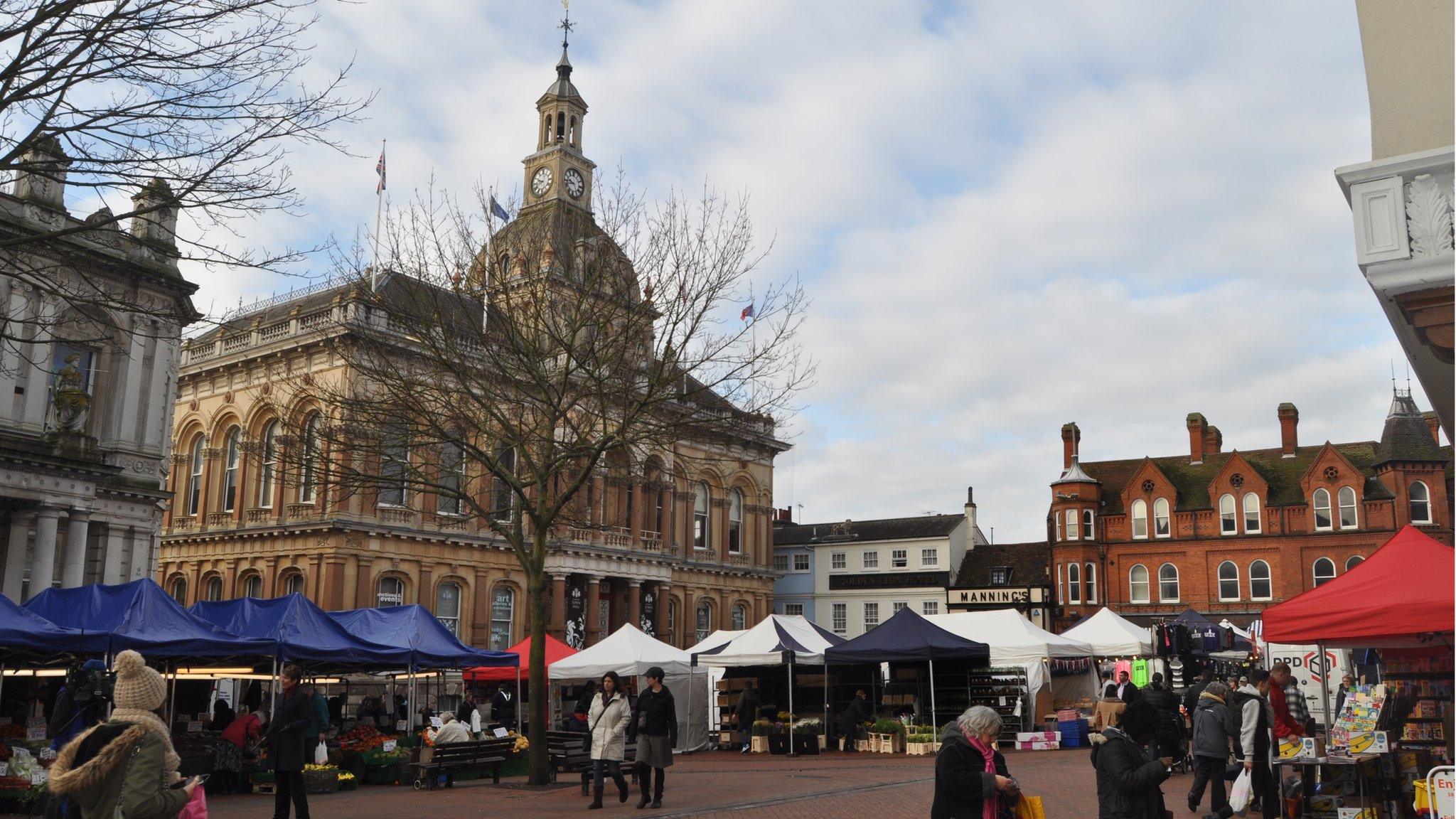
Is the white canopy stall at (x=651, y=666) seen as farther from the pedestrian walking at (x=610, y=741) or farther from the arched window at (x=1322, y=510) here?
the arched window at (x=1322, y=510)

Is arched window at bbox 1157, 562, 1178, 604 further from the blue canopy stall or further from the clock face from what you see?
the clock face

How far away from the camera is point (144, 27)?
10320 millimetres

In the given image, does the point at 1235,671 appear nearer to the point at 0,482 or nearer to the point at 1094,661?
the point at 1094,661

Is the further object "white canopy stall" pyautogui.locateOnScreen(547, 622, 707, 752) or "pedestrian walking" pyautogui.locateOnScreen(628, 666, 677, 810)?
"white canopy stall" pyautogui.locateOnScreen(547, 622, 707, 752)

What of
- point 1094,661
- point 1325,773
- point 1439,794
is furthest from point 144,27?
point 1094,661

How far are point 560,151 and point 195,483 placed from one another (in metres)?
19.9

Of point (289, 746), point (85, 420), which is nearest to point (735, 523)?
point (85, 420)

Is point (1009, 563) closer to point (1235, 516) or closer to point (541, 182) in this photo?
point (1235, 516)

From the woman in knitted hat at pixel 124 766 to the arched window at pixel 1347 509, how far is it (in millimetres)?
51929

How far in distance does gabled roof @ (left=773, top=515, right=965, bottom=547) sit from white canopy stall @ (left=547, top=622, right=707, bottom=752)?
3061 cm

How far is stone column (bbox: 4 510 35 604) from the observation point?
2561cm

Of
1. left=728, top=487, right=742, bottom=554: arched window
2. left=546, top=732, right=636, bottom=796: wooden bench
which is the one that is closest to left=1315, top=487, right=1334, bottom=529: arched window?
left=728, top=487, right=742, bottom=554: arched window

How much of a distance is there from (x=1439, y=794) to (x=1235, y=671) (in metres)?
27.2

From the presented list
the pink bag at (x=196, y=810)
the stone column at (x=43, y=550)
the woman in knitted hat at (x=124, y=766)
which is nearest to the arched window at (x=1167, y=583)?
the stone column at (x=43, y=550)
